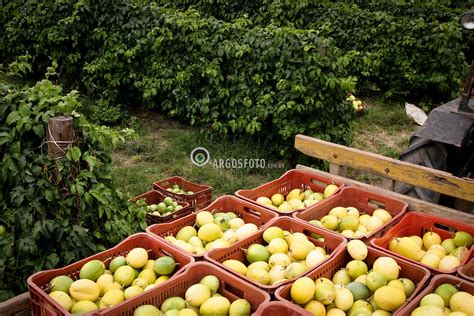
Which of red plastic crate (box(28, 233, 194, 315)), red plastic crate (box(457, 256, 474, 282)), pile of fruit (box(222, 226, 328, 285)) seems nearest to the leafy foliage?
red plastic crate (box(28, 233, 194, 315))

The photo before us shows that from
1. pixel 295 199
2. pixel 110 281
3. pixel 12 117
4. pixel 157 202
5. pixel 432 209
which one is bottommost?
pixel 157 202

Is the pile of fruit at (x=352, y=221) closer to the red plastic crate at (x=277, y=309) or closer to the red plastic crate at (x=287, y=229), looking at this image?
A: the red plastic crate at (x=287, y=229)

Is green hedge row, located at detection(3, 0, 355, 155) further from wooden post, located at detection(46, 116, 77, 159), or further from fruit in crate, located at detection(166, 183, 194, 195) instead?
wooden post, located at detection(46, 116, 77, 159)

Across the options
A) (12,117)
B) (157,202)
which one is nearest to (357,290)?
(12,117)

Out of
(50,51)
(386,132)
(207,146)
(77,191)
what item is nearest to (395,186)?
(77,191)

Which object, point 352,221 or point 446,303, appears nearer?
point 446,303

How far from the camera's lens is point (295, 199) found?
357cm

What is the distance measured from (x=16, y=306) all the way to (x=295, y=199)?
197 cm

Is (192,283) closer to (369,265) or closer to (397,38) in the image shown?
(369,265)

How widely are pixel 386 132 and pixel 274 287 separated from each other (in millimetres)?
6253

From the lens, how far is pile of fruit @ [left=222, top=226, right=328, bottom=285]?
2.62 m

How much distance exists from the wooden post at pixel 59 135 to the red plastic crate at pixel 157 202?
1407 mm

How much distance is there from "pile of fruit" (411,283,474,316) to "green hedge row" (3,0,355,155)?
3.73m

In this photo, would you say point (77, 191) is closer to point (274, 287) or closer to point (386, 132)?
point (274, 287)
